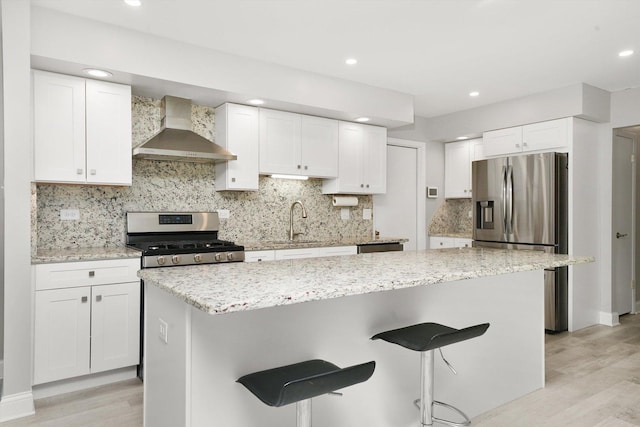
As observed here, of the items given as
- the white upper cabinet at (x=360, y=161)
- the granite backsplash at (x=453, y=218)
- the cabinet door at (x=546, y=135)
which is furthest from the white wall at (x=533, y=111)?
the white upper cabinet at (x=360, y=161)

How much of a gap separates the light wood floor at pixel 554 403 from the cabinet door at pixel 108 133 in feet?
5.02

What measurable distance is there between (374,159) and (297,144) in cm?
106

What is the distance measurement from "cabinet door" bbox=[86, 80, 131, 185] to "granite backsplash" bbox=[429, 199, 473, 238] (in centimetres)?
399

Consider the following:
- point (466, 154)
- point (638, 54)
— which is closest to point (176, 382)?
point (638, 54)

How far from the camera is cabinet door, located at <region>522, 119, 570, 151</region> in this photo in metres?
4.39

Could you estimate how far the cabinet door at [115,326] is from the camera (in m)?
2.96

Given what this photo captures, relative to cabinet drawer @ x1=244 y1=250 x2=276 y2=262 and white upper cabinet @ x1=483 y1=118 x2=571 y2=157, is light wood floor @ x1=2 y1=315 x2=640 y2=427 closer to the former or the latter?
cabinet drawer @ x1=244 y1=250 x2=276 y2=262

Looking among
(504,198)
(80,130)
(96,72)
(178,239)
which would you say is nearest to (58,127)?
(80,130)

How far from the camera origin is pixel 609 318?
4.69m

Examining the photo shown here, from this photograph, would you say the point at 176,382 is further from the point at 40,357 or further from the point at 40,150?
the point at 40,150

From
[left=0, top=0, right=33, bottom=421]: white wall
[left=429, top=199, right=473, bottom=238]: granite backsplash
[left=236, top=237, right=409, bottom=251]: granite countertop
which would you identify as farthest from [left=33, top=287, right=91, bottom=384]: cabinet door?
[left=429, top=199, right=473, bottom=238]: granite backsplash

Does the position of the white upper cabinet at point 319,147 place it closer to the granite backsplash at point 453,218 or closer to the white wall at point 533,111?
the white wall at point 533,111

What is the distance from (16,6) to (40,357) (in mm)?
2192

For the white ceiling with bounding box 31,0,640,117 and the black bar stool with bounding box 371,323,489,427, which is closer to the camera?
the black bar stool with bounding box 371,323,489,427
